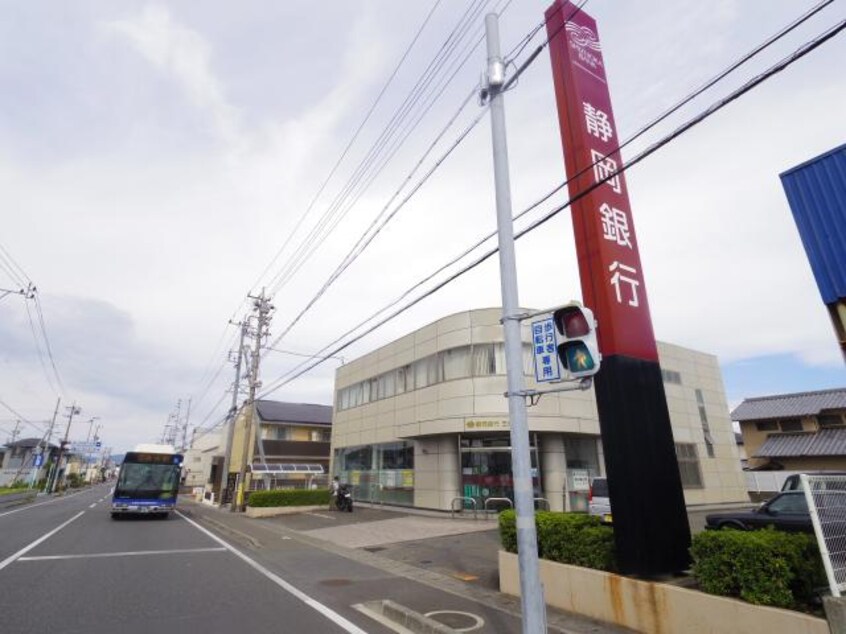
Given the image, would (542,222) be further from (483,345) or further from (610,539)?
(483,345)

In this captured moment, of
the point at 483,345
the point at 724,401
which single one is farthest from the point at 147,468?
the point at 724,401

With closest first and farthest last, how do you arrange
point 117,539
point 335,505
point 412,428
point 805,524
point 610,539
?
1. point 610,539
2. point 805,524
3. point 117,539
4. point 412,428
5. point 335,505

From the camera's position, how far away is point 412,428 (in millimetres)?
22203

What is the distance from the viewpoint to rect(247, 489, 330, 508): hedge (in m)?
23.0

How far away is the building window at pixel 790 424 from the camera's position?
30.7 meters

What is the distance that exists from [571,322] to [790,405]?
36461mm

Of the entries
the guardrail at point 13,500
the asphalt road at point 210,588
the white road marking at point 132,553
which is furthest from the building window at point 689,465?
the guardrail at point 13,500

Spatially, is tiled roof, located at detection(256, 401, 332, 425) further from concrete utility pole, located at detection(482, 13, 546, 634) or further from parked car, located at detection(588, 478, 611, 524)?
concrete utility pole, located at detection(482, 13, 546, 634)

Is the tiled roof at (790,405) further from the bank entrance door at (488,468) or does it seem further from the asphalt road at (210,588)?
the asphalt road at (210,588)

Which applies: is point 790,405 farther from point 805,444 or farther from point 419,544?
point 419,544

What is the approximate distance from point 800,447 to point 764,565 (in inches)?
1245

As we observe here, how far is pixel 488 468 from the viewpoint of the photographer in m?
20.0

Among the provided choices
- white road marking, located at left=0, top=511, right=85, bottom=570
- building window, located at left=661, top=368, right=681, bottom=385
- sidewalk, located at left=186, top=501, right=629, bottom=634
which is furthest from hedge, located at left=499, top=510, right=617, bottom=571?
building window, located at left=661, top=368, right=681, bottom=385

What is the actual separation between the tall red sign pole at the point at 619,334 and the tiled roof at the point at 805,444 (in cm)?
2824
